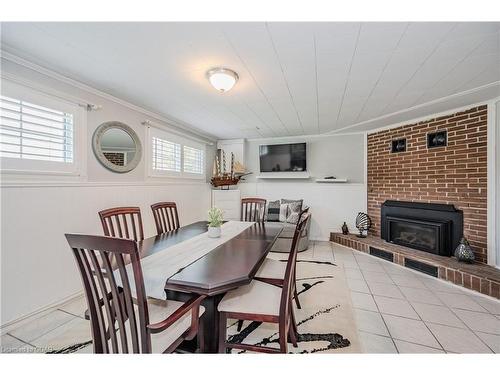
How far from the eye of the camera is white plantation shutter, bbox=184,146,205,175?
169 inches

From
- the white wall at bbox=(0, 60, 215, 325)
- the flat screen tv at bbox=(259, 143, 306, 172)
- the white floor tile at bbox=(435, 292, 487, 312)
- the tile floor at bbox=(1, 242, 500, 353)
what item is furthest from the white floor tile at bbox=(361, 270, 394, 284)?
the white wall at bbox=(0, 60, 215, 325)

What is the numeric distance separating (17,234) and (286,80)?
2.80 m

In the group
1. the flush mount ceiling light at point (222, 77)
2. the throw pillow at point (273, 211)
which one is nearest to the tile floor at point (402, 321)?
the throw pillow at point (273, 211)

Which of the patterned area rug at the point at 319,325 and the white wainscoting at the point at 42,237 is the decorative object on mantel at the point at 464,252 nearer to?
the patterned area rug at the point at 319,325

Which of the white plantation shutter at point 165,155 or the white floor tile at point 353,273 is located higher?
the white plantation shutter at point 165,155

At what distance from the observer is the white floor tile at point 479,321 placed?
6.04 feet

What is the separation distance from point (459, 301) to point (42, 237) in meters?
4.16

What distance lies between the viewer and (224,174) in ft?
16.9

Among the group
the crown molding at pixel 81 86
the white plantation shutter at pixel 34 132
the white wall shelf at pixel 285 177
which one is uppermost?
the crown molding at pixel 81 86

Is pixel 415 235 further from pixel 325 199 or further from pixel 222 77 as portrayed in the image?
pixel 222 77

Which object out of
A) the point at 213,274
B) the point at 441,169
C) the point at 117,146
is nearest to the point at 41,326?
the point at 213,274

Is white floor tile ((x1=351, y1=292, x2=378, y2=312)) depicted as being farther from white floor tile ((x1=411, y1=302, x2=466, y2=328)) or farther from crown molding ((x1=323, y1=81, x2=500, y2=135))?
crown molding ((x1=323, y1=81, x2=500, y2=135))

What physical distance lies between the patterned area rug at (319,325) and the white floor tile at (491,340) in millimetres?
942

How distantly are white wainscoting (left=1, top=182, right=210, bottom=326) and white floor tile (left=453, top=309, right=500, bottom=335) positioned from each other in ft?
12.3
